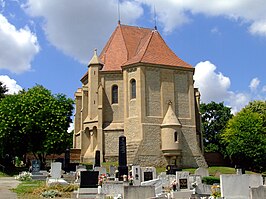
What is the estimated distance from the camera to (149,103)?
42906 mm

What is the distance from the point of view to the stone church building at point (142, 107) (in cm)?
4209

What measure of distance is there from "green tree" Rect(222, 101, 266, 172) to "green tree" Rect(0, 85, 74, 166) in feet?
77.6

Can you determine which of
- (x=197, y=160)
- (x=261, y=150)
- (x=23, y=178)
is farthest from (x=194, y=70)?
(x=23, y=178)

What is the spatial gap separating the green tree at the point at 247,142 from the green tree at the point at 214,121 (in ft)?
27.2

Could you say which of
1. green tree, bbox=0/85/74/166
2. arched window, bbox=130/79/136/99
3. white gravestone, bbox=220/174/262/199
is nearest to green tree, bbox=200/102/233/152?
arched window, bbox=130/79/136/99

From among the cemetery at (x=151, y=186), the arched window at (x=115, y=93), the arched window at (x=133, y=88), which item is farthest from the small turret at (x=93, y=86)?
the cemetery at (x=151, y=186)

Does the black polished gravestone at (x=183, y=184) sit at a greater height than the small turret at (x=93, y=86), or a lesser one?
lesser

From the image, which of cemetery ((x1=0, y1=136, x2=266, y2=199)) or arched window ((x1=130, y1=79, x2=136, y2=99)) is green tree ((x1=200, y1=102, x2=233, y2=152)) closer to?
arched window ((x1=130, y1=79, x2=136, y2=99))

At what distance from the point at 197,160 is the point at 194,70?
10.7m

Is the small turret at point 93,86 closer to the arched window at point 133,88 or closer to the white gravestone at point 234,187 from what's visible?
the arched window at point 133,88

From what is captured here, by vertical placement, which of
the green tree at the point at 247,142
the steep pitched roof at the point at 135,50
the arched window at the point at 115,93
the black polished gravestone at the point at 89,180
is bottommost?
the black polished gravestone at the point at 89,180

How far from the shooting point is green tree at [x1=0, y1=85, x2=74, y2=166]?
36.7 metres

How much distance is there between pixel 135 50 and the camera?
159 ft

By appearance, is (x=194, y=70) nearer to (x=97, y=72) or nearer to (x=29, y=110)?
(x=97, y=72)
